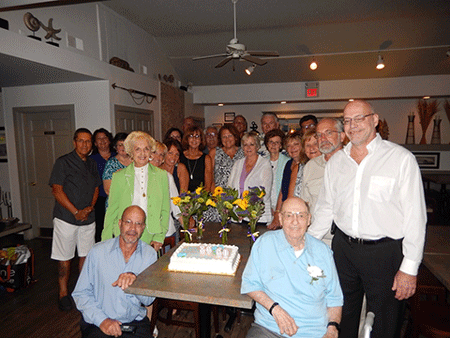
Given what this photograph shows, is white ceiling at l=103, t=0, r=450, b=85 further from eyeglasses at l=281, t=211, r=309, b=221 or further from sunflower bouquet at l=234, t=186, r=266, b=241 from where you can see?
eyeglasses at l=281, t=211, r=309, b=221

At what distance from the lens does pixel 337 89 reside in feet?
25.8

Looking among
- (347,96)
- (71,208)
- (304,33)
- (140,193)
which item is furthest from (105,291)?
(347,96)

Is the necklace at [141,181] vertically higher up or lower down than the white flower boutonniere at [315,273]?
higher up

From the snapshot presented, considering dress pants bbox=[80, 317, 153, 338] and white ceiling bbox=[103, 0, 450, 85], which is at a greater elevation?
white ceiling bbox=[103, 0, 450, 85]

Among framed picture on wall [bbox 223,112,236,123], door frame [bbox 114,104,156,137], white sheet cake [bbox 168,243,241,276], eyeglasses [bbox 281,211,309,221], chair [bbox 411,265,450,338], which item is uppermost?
framed picture on wall [bbox 223,112,236,123]

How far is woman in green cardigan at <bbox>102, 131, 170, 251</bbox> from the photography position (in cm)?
250

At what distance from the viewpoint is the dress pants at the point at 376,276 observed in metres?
1.87

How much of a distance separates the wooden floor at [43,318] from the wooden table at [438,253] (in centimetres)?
164

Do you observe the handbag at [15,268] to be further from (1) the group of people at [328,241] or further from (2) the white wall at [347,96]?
(2) the white wall at [347,96]

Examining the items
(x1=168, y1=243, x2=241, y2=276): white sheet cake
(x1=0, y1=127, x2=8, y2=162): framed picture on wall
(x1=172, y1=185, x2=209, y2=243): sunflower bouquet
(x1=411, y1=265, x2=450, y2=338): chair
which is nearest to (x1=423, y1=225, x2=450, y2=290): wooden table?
(x1=411, y1=265, x2=450, y2=338): chair

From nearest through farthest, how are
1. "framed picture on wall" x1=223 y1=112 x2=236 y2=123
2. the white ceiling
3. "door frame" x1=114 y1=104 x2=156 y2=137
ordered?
"door frame" x1=114 y1=104 x2=156 y2=137 < the white ceiling < "framed picture on wall" x1=223 y1=112 x2=236 y2=123

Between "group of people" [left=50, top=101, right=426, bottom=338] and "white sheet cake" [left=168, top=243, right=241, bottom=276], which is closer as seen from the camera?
"group of people" [left=50, top=101, right=426, bottom=338]

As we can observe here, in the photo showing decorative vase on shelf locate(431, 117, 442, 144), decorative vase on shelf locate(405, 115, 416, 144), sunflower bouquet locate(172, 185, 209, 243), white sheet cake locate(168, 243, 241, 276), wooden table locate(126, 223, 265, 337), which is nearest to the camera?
wooden table locate(126, 223, 265, 337)

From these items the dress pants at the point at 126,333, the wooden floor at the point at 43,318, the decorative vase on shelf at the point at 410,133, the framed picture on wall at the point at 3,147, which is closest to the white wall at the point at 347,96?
the decorative vase on shelf at the point at 410,133
